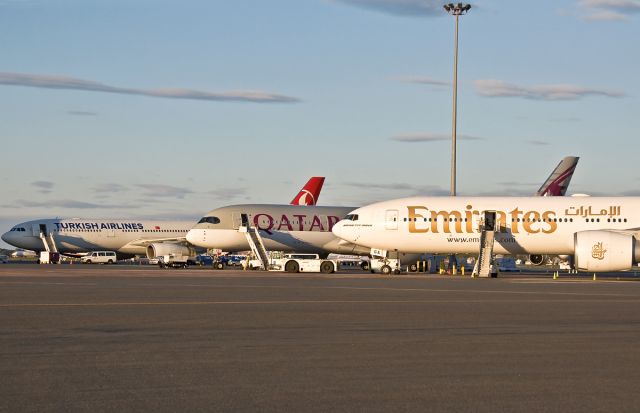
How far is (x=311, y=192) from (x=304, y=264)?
96.4 ft

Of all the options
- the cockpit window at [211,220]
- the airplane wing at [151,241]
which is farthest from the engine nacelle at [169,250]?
the cockpit window at [211,220]

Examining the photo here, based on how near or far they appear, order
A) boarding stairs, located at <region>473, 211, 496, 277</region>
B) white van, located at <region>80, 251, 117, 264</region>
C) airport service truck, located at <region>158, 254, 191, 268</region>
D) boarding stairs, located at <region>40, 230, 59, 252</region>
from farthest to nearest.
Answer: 1. white van, located at <region>80, 251, 117, 264</region>
2. boarding stairs, located at <region>40, 230, 59, 252</region>
3. airport service truck, located at <region>158, 254, 191, 268</region>
4. boarding stairs, located at <region>473, 211, 496, 277</region>

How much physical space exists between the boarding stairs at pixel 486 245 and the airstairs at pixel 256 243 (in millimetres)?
20636

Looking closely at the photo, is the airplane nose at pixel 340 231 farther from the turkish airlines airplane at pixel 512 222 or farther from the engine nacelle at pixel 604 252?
the engine nacelle at pixel 604 252

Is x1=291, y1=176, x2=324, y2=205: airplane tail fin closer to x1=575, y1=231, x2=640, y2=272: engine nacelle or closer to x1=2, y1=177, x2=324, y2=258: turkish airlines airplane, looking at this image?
x1=2, y1=177, x2=324, y2=258: turkish airlines airplane

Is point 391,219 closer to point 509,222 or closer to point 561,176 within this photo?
point 509,222

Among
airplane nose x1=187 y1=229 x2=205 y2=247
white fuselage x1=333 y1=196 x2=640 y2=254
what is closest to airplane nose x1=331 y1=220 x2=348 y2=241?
white fuselage x1=333 y1=196 x2=640 y2=254

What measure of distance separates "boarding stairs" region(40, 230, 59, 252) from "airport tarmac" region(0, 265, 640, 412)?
74445 mm

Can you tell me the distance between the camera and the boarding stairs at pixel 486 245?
6016 centimetres

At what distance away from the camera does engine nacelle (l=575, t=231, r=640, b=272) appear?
56.3 metres

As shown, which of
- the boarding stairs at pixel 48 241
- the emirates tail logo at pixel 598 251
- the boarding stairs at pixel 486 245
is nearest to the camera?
the emirates tail logo at pixel 598 251

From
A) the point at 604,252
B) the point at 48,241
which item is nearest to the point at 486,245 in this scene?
the point at 604,252

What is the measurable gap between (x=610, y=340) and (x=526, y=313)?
25.3 feet

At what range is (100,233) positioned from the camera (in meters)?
104
